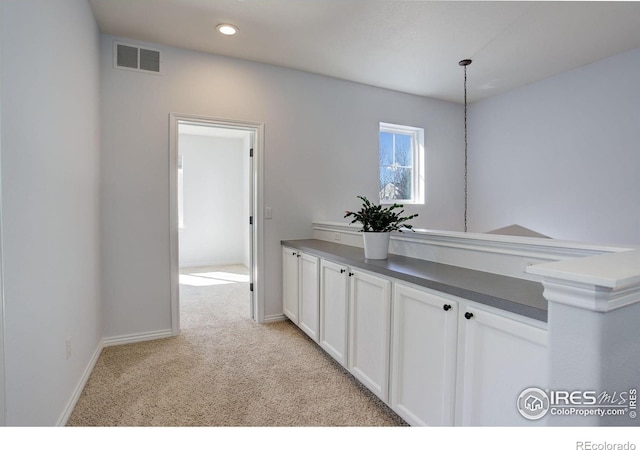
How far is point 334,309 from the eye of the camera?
2.38 metres

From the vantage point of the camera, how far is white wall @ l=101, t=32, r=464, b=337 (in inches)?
110

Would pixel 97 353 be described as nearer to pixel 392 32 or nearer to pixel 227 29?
pixel 227 29

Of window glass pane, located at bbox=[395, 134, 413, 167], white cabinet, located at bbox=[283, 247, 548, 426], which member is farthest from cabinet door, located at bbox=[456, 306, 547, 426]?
window glass pane, located at bbox=[395, 134, 413, 167]

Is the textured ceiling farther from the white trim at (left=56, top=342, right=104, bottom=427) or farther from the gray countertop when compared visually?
the white trim at (left=56, top=342, right=104, bottom=427)

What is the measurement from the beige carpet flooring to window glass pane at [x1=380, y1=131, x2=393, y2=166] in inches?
94.1

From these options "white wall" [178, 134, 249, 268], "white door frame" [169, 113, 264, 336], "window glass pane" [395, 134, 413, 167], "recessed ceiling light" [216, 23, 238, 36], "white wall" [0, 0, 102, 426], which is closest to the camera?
"white wall" [0, 0, 102, 426]

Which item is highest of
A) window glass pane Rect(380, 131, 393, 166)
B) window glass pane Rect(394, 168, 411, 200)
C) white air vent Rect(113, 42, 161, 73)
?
white air vent Rect(113, 42, 161, 73)

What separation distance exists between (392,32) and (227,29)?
1.36m

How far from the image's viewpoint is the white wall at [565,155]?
10.2 feet

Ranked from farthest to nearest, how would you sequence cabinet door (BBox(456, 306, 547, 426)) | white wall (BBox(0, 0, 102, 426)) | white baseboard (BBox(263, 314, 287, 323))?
1. white baseboard (BBox(263, 314, 287, 323))
2. white wall (BBox(0, 0, 102, 426))
3. cabinet door (BBox(456, 306, 547, 426))

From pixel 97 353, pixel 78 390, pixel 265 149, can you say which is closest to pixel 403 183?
pixel 265 149

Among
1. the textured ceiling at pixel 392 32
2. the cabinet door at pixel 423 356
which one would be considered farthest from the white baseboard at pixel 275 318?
the textured ceiling at pixel 392 32

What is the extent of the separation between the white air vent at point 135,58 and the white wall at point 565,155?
3982 mm

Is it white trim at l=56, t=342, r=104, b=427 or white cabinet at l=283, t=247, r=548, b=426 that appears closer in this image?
white cabinet at l=283, t=247, r=548, b=426
